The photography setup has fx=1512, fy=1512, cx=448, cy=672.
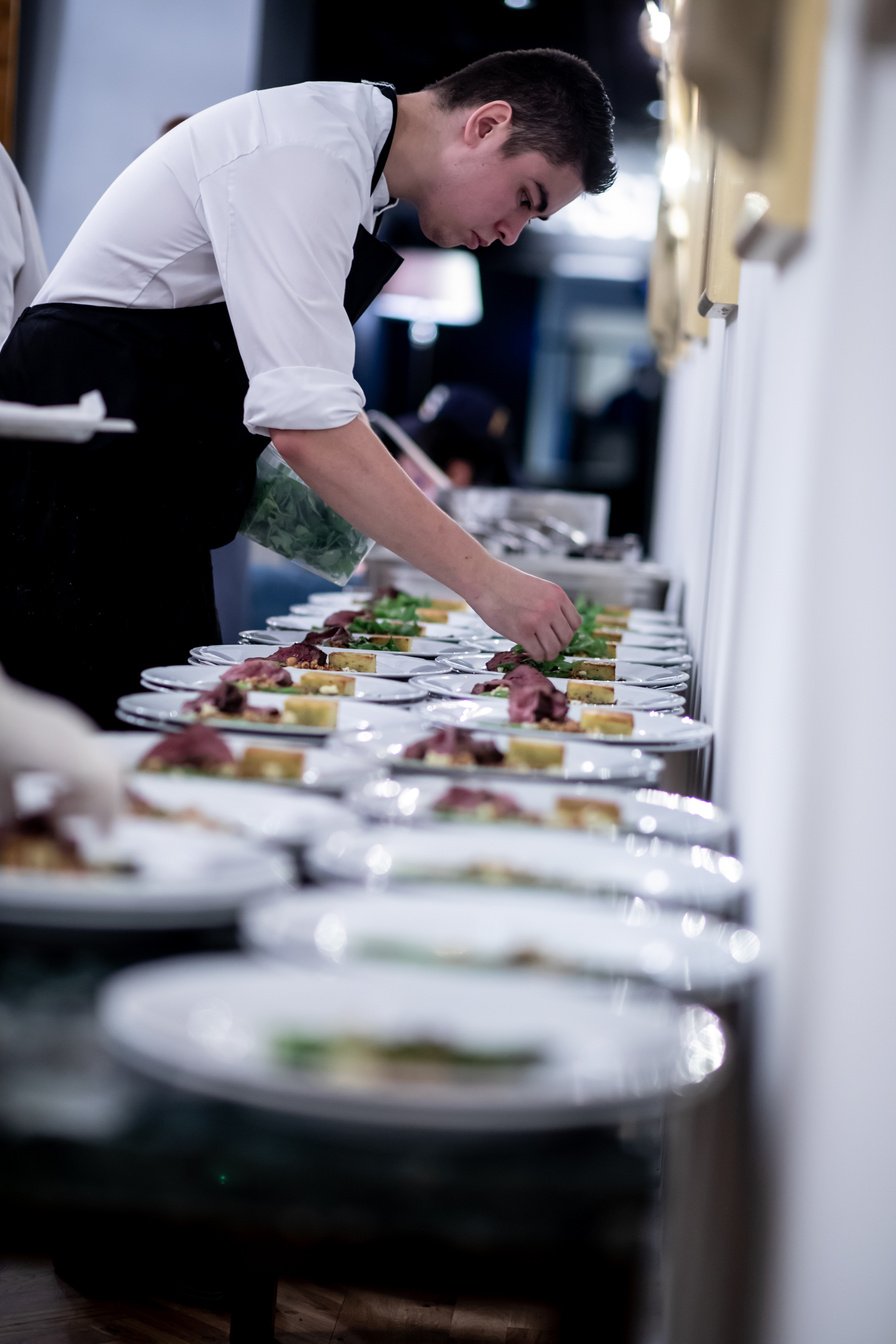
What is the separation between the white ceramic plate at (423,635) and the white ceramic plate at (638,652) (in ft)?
0.09

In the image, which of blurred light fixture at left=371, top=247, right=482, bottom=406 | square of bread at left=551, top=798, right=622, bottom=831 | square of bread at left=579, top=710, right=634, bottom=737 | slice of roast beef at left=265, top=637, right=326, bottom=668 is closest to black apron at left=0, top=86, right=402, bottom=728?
slice of roast beef at left=265, top=637, right=326, bottom=668

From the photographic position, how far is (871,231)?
107cm

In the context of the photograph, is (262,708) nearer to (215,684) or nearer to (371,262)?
(215,684)

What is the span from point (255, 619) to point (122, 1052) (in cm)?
400

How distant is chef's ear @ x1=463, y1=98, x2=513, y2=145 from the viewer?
2090mm

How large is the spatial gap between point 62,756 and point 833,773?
0.52 m

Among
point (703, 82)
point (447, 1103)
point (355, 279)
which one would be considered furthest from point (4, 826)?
point (355, 279)

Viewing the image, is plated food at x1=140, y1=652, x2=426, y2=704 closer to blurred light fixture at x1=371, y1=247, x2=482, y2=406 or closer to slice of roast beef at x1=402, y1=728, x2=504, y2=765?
slice of roast beef at x1=402, y1=728, x2=504, y2=765

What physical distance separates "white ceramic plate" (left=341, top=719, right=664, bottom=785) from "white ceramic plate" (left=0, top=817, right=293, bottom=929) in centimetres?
33

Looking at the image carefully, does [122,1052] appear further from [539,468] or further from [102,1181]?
[539,468]

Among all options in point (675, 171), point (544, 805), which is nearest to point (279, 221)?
point (544, 805)

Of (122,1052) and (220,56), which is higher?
(220,56)

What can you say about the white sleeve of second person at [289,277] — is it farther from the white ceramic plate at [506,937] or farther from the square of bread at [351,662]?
the white ceramic plate at [506,937]

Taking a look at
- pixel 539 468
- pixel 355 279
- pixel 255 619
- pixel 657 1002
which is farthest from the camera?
pixel 539 468
